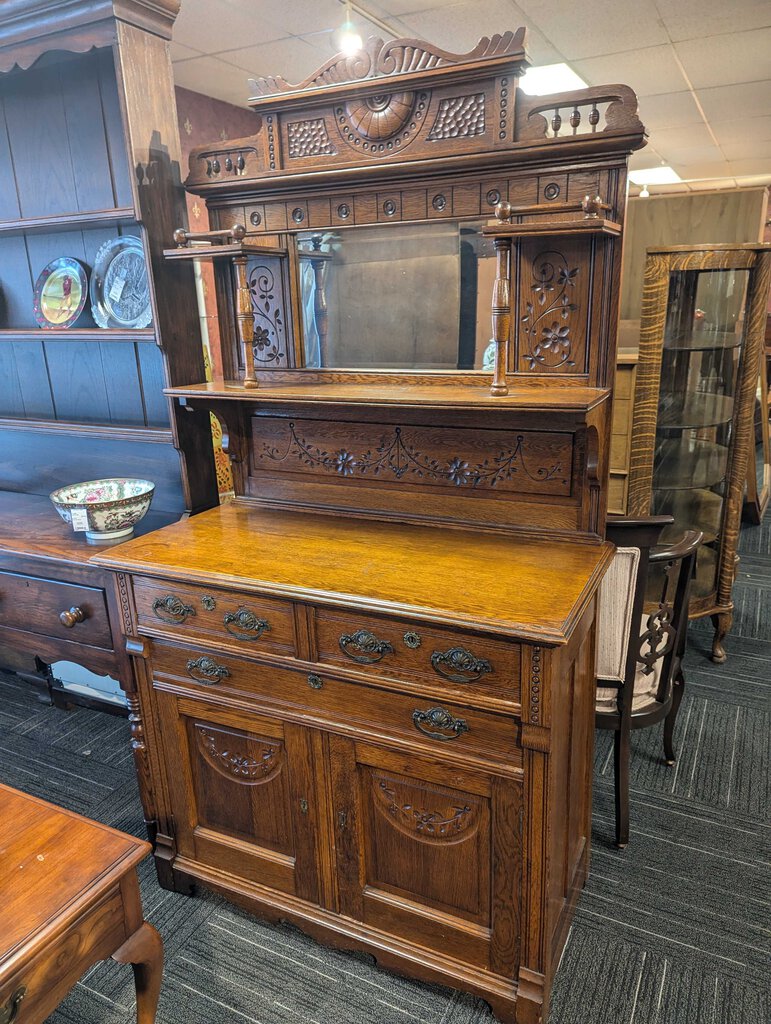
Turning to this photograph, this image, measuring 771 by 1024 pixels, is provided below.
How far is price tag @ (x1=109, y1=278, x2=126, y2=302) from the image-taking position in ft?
7.06

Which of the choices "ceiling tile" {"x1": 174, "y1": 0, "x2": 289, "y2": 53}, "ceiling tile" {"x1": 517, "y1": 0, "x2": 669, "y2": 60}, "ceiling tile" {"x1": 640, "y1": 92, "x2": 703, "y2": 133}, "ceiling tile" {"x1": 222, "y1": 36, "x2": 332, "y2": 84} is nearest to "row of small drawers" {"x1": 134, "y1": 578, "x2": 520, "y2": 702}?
"ceiling tile" {"x1": 174, "y1": 0, "x2": 289, "y2": 53}

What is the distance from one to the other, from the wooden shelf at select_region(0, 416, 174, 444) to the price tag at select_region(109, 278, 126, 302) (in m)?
0.38

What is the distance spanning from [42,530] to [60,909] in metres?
1.24

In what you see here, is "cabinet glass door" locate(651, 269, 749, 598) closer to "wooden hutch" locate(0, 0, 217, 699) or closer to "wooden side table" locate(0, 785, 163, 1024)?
"wooden hutch" locate(0, 0, 217, 699)

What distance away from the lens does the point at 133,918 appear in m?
1.28

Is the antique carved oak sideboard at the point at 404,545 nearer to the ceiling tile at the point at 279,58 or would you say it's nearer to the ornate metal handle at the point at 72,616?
the ornate metal handle at the point at 72,616

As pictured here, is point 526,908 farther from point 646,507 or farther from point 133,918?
point 646,507

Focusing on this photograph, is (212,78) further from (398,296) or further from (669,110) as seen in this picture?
(398,296)

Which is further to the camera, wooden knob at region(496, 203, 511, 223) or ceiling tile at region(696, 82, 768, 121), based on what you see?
ceiling tile at region(696, 82, 768, 121)

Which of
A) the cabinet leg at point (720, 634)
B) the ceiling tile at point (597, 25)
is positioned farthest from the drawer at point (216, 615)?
the ceiling tile at point (597, 25)

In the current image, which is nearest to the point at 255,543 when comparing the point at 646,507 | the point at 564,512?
the point at 564,512

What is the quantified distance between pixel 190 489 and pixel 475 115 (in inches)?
48.0

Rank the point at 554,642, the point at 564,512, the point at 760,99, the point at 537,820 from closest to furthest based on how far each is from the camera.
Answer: the point at 554,642 < the point at 537,820 < the point at 564,512 < the point at 760,99

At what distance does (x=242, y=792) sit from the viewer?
1.70 metres
